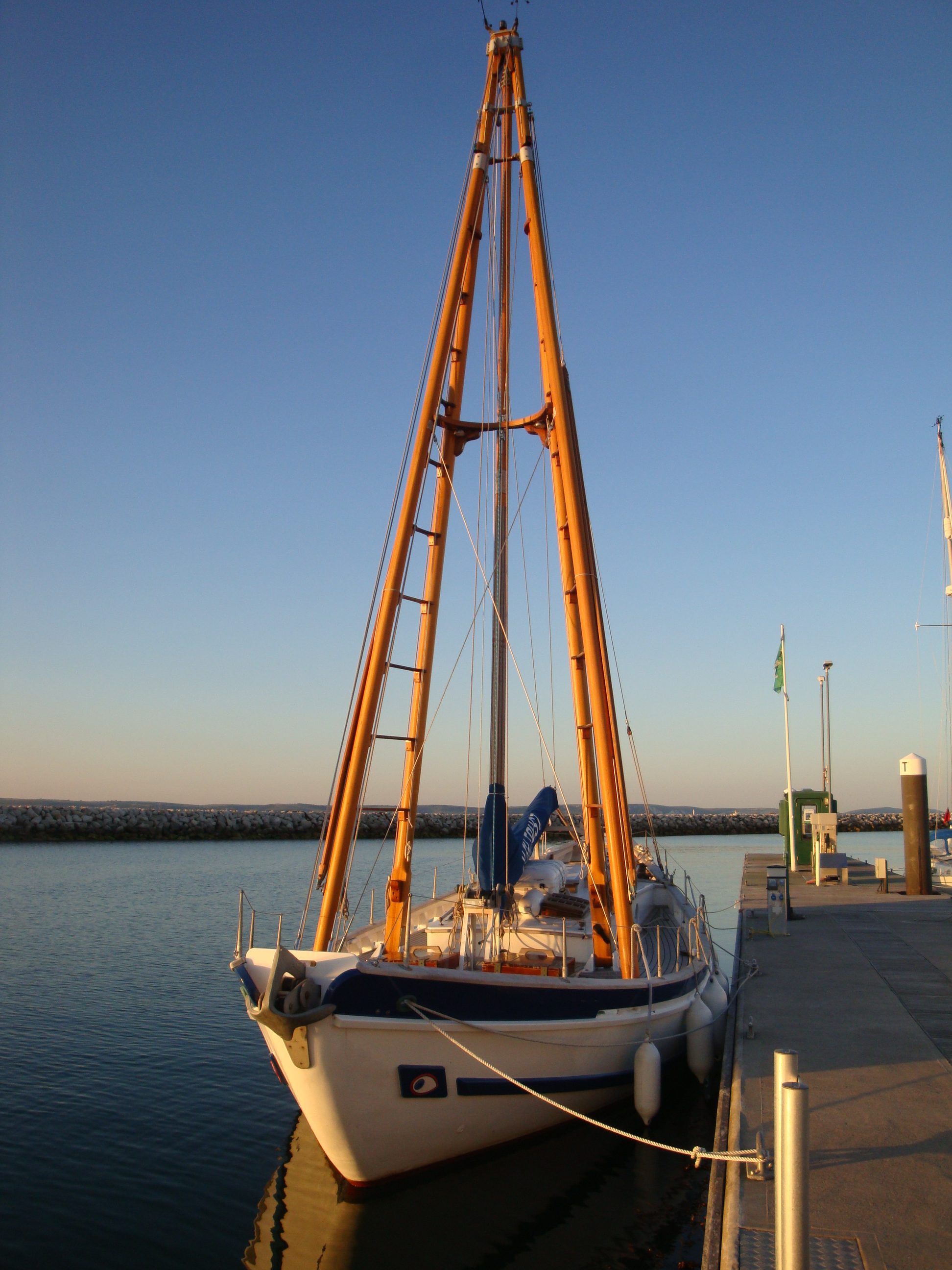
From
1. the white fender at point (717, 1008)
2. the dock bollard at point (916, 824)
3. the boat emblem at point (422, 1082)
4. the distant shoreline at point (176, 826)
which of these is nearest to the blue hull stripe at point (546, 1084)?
the boat emblem at point (422, 1082)

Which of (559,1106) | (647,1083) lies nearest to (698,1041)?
(647,1083)

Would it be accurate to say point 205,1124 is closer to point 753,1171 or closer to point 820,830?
point 753,1171

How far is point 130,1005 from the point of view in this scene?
51.3 ft

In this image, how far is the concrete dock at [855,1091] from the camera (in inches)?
228

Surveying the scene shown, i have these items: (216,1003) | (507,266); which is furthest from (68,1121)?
(507,266)

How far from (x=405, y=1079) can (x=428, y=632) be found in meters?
4.93

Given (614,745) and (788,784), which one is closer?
(614,745)

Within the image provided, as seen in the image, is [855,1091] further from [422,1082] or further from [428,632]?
[428,632]

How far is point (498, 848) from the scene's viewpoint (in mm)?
10781

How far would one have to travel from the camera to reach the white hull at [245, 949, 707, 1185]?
7547mm

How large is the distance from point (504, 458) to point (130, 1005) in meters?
11.9

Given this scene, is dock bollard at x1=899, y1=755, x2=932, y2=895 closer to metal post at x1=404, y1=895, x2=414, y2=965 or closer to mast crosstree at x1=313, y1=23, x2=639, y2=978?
mast crosstree at x1=313, y1=23, x2=639, y2=978

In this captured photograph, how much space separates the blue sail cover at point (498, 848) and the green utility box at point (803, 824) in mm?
21443

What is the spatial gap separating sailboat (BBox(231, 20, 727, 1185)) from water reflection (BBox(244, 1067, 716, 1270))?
0.33 m
